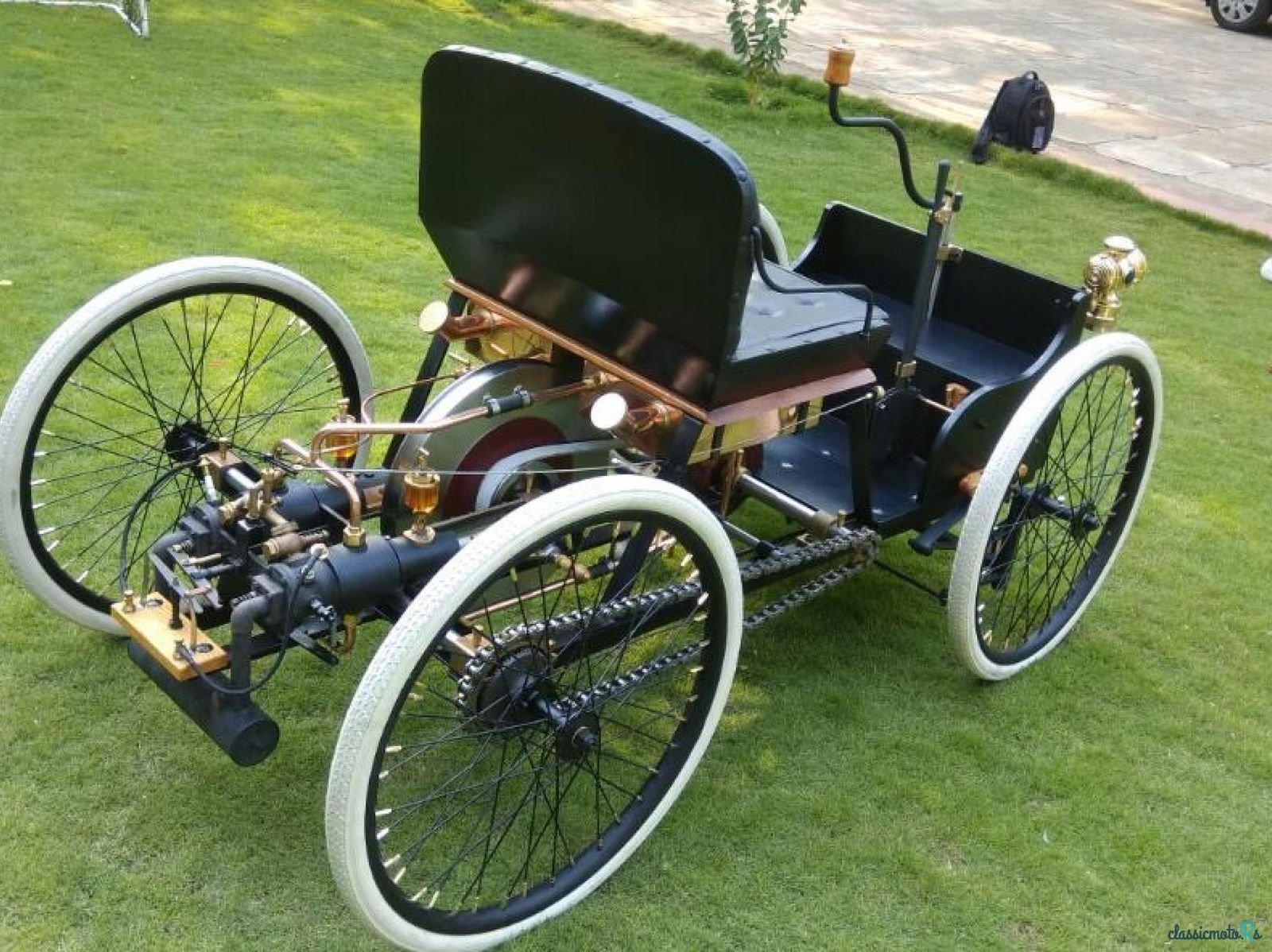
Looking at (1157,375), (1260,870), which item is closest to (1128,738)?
(1260,870)

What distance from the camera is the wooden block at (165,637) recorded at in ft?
8.07

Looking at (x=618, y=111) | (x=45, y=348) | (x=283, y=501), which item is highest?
(x=618, y=111)

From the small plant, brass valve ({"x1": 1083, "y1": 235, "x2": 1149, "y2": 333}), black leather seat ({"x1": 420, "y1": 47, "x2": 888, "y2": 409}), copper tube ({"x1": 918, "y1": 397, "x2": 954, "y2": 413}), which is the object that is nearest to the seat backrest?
black leather seat ({"x1": 420, "y1": 47, "x2": 888, "y2": 409})

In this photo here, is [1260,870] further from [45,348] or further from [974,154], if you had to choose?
[974,154]

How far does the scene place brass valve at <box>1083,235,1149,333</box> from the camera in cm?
339

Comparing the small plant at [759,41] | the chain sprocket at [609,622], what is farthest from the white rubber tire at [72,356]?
the small plant at [759,41]

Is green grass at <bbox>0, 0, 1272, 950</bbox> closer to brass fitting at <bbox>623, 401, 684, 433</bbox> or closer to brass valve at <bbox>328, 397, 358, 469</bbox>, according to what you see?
brass valve at <bbox>328, 397, 358, 469</bbox>

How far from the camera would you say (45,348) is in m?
2.73

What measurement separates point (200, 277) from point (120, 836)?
1180mm

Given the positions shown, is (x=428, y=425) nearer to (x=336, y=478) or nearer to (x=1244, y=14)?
(x=336, y=478)

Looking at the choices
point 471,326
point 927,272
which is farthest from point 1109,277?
point 471,326

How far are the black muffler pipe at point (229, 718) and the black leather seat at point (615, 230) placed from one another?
1028 mm

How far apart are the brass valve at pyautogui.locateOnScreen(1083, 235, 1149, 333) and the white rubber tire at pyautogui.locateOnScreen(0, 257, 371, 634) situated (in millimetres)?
1959

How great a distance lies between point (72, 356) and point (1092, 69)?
→ 33.5 feet
